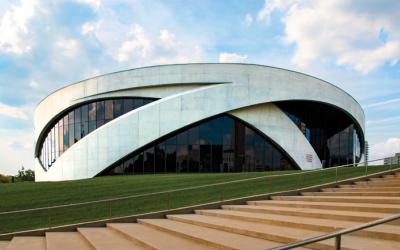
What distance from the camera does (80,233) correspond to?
10703 millimetres

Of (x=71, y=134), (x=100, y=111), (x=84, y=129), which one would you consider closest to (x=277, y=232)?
(x=100, y=111)

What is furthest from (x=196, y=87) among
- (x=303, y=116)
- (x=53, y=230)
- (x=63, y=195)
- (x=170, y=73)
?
(x=53, y=230)

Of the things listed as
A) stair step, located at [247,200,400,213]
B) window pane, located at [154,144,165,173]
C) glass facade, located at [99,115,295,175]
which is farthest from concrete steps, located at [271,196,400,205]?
window pane, located at [154,144,165,173]

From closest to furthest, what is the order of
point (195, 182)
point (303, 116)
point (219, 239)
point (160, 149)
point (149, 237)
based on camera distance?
point (219, 239) < point (149, 237) < point (195, 182) < point (160, 149) < point (303, 116)

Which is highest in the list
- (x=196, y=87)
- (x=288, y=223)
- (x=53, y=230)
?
(x=196, y=87)

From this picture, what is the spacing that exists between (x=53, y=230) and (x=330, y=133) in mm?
29702

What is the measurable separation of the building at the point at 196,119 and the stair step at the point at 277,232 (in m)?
17.8

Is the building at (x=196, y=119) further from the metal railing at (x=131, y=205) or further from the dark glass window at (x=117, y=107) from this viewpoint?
the metal railing at (x=131, y=205)

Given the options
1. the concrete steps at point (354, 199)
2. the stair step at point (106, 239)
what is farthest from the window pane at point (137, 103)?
the concrete steps at point (354, 199)

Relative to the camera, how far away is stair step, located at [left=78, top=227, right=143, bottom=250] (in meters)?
8.63

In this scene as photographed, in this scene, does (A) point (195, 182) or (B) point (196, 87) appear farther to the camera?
(B) point (196, 87)

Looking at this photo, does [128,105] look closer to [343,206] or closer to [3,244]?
[3,244]

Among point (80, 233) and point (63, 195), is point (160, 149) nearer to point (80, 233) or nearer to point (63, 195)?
point (63, 195)

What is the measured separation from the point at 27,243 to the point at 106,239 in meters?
2.22
